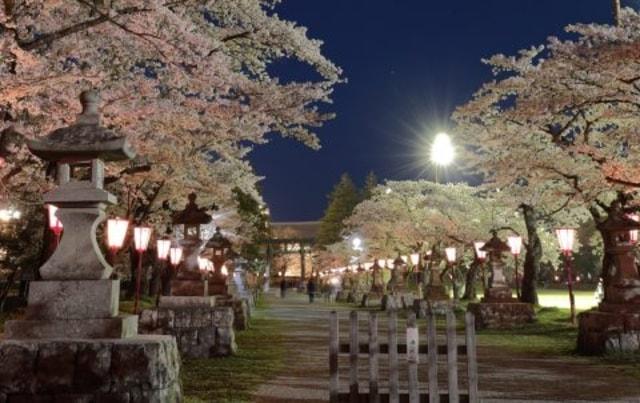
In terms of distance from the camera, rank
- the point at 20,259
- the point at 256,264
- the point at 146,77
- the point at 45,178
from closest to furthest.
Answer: the point at 146,77
the point at 45,178
the point at 20,259
the point at 256,264

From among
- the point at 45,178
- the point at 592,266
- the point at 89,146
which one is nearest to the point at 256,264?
the point at 592,266

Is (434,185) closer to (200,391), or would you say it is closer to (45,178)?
(45,178)

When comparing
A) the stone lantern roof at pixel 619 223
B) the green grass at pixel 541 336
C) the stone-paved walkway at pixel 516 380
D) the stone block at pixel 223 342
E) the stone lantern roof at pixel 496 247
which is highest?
the stone lantern roof at pixel 619 223

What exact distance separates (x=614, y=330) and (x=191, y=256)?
1000 cm

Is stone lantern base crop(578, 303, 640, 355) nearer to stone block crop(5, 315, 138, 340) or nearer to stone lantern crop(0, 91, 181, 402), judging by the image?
stone lantern crop(0, 91, 181, 402)

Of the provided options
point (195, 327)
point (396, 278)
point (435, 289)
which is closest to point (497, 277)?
point (435, 289)

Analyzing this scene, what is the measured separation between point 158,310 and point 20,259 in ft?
35.9

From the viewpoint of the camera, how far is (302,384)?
30.5ft

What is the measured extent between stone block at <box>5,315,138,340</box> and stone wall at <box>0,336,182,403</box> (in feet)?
0.85

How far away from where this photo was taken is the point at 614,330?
12.2m

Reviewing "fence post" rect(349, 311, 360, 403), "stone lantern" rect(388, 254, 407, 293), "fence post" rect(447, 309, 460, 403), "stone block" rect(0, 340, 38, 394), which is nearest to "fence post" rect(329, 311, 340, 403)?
"fence post" rect(349, 311, 360, 403)

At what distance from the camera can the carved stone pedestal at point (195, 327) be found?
12.3 m

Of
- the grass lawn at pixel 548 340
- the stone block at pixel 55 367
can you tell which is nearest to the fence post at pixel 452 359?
the stone block at pixel 55 367

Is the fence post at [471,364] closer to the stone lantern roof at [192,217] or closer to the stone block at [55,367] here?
the stone block at [55,367]
